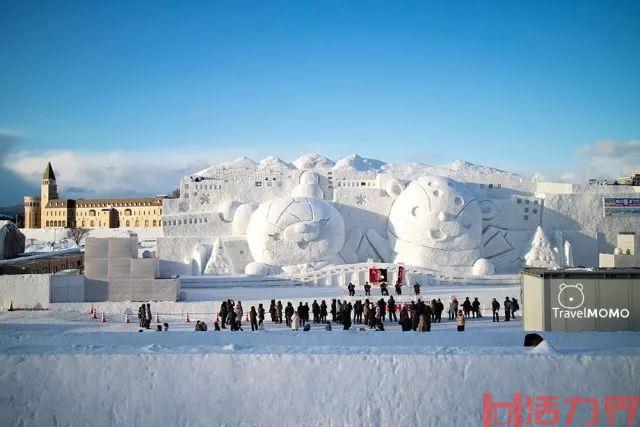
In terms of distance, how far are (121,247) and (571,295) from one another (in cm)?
1342

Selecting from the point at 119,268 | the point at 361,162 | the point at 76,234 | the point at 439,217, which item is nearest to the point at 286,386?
the point at 119,268

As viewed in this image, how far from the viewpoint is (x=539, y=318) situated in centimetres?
929

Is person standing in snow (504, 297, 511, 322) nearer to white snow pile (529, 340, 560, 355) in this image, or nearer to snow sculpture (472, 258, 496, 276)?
white snow pile (529, 340, 560, 355)

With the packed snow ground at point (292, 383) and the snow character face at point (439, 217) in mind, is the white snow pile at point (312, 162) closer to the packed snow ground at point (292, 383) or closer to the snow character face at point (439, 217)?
the snow character face at point (439, 217)

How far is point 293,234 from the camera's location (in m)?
22.2

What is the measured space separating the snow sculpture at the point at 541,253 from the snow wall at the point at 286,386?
702 inches

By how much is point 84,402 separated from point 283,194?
2021cm

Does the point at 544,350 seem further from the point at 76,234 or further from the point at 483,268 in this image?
the point at 76,234

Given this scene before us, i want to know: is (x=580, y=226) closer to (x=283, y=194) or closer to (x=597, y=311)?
(x=283, y=194)

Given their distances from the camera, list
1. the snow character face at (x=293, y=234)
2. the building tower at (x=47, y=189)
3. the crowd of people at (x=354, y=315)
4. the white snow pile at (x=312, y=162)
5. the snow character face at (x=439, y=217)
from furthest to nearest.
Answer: the building tower at (x=47, y=189), the white snow pile at (x=312, y=162), the snow character face at (x=439, y=217), the snow character face at (x=293, y=234), the crowd of people at (x=354, y=315)

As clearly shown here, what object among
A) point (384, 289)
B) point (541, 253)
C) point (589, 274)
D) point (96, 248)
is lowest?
point (384, 289)

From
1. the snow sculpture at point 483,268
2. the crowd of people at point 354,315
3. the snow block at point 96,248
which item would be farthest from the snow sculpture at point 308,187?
the crowd of people at point 354,315

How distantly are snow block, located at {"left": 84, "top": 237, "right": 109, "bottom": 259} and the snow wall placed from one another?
11.9 metres

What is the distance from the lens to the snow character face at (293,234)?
73.1ft
